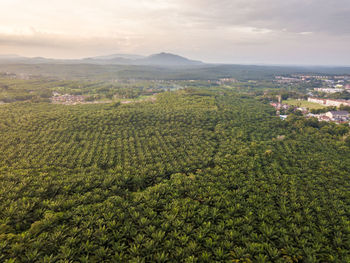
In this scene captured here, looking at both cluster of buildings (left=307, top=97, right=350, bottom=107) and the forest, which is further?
cluster of buildings (left=307, top=97, right=350, bottom=107)

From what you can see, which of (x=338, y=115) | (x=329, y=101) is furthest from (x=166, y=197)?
(x=329, y=101)

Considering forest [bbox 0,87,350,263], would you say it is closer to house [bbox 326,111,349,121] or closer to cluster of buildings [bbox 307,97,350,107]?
house [bbox 326,111,349,121]

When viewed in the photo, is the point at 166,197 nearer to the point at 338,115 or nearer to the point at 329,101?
the point at 338,115

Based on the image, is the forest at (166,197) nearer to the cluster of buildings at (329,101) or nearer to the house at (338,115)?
the house at (338,115)

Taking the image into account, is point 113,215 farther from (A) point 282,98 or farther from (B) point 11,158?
(A) point 282,98

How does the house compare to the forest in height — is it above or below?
above

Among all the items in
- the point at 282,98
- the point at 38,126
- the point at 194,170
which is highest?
the point at 282,98

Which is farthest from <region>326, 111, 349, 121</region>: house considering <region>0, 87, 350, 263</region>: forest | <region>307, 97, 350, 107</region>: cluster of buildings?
<region>0, 87, 350, 263</region>: forest

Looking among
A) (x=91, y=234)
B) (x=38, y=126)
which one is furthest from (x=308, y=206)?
(x=38, y=126)
